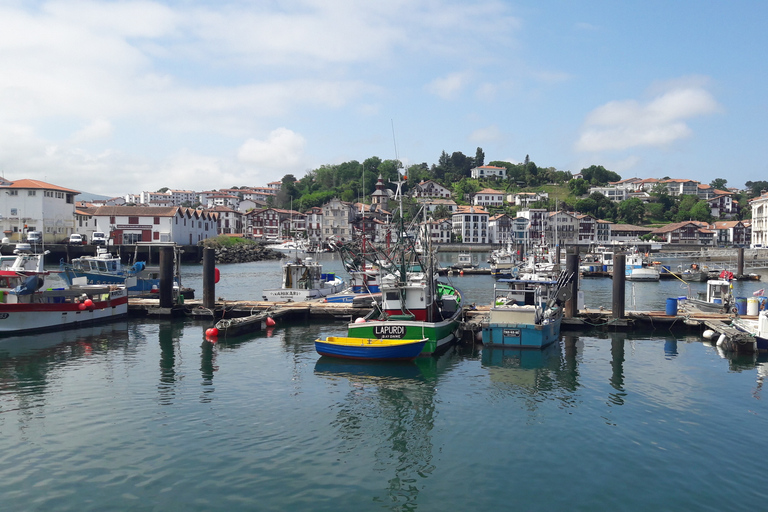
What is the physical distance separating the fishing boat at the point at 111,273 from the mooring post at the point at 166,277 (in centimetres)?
720

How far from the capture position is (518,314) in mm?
25953

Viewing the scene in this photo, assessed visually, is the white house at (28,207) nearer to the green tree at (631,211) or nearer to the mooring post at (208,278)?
Answer: the mooring post at (208,278)

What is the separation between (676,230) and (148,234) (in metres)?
126

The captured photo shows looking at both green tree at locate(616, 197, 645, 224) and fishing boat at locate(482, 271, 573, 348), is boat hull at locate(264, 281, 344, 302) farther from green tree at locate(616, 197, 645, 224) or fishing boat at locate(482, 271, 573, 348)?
green tree at locate(616, 197, 645, 224)

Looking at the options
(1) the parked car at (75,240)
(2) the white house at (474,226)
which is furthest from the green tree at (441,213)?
(1) the parked car at (75,240)

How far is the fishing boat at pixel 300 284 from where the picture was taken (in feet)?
127

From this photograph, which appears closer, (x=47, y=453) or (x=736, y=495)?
(x=736, y=495)

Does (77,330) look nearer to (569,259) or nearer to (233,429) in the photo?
(233,429)

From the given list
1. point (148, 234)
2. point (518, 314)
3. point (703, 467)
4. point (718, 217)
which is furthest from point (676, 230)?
point (703, 467)

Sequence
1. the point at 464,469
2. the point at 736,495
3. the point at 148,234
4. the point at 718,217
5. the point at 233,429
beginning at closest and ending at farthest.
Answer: the point at 736,495 < the point at 464,469 < the point at 233,429 < the point at 148,234 < the point at 718,217

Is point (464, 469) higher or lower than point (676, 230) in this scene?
lower

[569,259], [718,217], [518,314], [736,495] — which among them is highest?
[718,217]

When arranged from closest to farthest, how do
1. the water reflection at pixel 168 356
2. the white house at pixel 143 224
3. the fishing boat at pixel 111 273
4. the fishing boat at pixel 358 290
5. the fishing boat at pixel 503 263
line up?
the water reflection at pixel 168 356, the fishing boat at pixel 358 290, the fishing boat at pixel 111 273, the fishing boat at pixel 503 263, the white house at pixel 143 224

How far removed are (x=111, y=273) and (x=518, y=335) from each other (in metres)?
30.3
